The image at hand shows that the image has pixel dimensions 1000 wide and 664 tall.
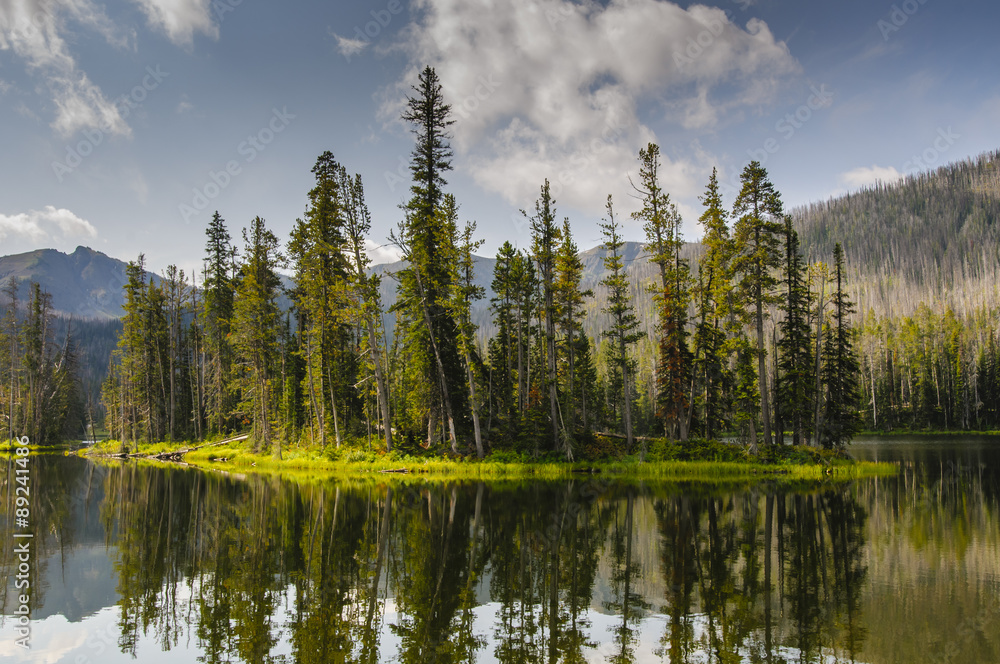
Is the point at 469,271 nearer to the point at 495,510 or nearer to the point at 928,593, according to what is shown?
the point at 495,510

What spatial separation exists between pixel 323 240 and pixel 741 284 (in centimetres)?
2701

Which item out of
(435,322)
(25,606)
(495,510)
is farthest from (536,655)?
(435,322)

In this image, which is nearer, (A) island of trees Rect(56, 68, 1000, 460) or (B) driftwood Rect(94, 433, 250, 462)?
(A) island of trees Rect(56, 68, 1000, 460)

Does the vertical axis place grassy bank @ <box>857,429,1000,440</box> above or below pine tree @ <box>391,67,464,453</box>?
below

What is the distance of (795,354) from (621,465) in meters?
14.7

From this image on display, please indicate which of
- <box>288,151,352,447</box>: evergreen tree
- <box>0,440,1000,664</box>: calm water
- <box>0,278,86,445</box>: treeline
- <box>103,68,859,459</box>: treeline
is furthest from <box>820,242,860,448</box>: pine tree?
<box>0,278,86,445</box>: treeline

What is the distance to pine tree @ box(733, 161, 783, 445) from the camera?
3184cm

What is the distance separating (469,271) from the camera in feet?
128

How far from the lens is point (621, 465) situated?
31.5 meters

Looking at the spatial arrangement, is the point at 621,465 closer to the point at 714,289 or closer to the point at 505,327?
the point at 714,289

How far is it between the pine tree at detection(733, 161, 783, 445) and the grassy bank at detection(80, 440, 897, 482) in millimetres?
2600

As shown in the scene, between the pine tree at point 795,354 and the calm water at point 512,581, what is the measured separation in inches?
542

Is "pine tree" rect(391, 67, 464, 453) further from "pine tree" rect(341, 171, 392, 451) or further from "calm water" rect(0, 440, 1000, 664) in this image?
"calm water" rect(0, 440, 1000, 664)

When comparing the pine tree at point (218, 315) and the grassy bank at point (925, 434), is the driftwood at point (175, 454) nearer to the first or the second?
the pine tree at point (218, 315)
